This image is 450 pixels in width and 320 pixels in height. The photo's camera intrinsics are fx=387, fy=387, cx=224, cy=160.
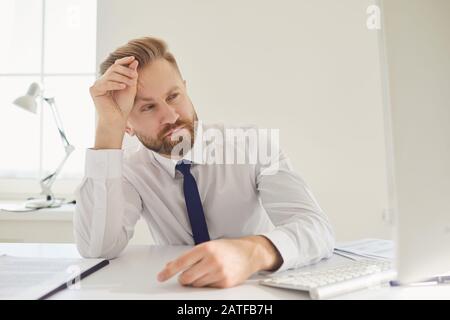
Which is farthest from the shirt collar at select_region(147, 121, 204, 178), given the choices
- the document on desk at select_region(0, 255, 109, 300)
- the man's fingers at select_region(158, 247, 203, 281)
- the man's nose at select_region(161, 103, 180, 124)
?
the man's fingers at select_region(158, 247, 203, 281)

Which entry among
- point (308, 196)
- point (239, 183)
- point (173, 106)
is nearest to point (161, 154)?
point (173, 106)

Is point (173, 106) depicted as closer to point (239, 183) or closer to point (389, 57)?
point (239, 183)

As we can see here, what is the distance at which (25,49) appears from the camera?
8.71ft

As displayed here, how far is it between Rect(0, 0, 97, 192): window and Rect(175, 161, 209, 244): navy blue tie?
1611 millimetres

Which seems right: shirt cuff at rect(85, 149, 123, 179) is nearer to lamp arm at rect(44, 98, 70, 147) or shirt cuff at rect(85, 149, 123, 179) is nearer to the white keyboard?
the white keyboard

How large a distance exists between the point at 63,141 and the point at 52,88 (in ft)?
1.68

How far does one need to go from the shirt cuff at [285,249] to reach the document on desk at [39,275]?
38 centimetres

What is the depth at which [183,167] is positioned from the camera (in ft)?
4.06

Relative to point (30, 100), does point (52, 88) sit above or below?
above

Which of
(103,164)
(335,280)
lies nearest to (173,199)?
(103,164)

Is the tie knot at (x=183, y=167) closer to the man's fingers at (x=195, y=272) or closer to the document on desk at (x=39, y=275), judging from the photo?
the document on desk at (x=39, y=275)

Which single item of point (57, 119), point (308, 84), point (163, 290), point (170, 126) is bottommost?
point (163, 290)

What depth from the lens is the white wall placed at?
2266 mm

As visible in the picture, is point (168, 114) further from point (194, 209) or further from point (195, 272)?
point (195, 272)
